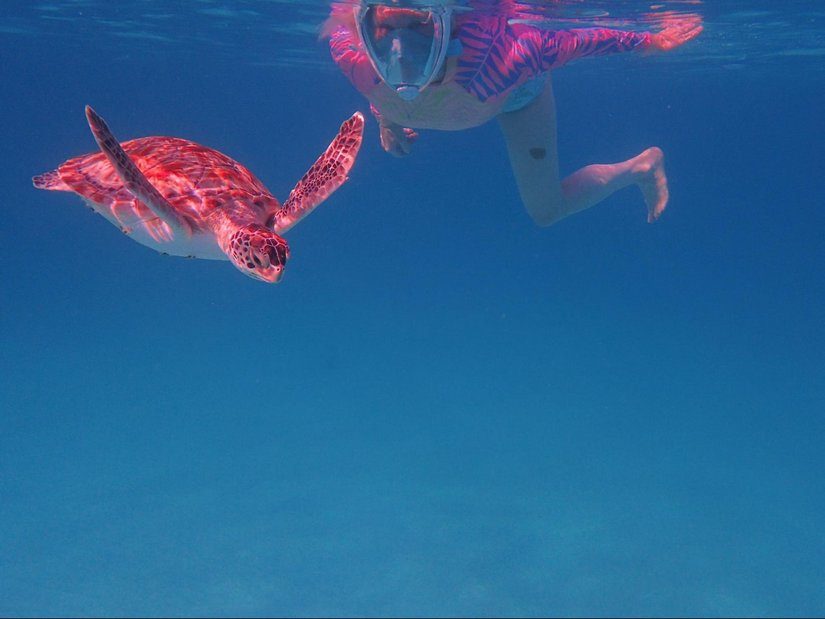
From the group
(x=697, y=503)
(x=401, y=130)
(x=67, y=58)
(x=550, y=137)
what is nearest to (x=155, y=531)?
(x=401, y=130)

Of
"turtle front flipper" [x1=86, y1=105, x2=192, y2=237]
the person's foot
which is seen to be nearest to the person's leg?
the person's foot

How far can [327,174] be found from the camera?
4.69 m

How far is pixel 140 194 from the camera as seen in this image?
4.12 meters

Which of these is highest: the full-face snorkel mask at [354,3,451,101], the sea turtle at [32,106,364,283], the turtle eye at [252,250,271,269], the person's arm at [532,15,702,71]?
the person's arm at [532,15,702,71]

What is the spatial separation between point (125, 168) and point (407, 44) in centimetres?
224

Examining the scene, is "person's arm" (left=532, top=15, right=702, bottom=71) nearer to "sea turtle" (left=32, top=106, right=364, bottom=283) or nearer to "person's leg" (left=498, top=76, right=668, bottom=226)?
"person's leg" (left=498, top=76, right=668, bottom=226)

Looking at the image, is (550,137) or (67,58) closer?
(550,137)

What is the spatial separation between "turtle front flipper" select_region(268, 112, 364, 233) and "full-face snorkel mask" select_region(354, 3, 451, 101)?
471mm

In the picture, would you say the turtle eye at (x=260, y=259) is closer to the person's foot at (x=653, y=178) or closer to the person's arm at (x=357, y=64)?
the person's arm at (x=357, y=64)

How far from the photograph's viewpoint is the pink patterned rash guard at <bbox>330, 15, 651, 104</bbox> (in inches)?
206

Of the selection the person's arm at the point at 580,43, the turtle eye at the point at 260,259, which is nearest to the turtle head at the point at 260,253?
the turtle eye at the point at 260,259

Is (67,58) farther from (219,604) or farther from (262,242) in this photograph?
(262,242)

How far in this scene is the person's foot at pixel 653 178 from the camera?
809 centimetres

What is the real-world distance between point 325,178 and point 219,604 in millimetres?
6019
